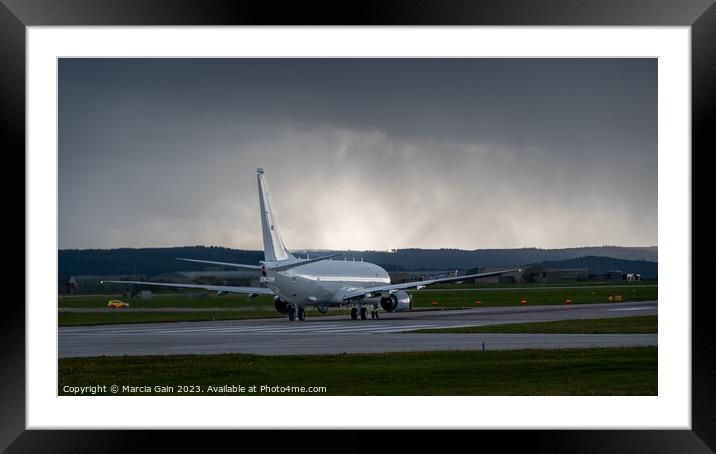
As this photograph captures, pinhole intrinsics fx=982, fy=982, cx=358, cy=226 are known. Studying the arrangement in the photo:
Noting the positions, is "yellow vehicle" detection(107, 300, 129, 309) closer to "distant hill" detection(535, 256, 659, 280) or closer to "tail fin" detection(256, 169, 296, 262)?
"tail fin" detection(256, 169, 296, 262)

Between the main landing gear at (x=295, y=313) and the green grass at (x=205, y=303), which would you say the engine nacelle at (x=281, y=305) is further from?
the green grass at (x=205, y=303)

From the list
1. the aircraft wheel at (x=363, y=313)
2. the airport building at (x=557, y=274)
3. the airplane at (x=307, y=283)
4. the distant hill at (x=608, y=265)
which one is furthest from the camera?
the airport building at (x=557, y=274)

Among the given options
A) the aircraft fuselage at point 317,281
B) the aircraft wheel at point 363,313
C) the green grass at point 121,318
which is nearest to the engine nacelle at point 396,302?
the aircraft fuselage at point 317,281

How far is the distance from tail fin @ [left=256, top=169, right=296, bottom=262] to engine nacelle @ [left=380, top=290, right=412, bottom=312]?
6.61 metres

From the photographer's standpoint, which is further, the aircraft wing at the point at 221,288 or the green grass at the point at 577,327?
the aircraft wing at the point at 221,288

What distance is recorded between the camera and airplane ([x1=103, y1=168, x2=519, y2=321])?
4556cm

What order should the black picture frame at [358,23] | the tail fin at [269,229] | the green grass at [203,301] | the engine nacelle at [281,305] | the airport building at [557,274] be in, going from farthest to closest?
the airport building at [557,274]
the engine nacelle at [281,305]
the tail fin at [269,229]
the green grass at [203,301]
the black picture frame at [358,23]

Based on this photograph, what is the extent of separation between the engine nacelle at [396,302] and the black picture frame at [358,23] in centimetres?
3735

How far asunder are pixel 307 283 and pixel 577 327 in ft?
48.2

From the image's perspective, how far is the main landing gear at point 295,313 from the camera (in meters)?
47.7

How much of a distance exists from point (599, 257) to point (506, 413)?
59794 millimetres

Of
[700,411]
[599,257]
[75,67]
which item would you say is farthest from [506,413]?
[599,257]

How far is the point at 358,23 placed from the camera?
13.6m

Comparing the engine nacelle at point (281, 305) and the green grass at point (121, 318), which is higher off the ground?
the engine nacelle at point (281, 305)
